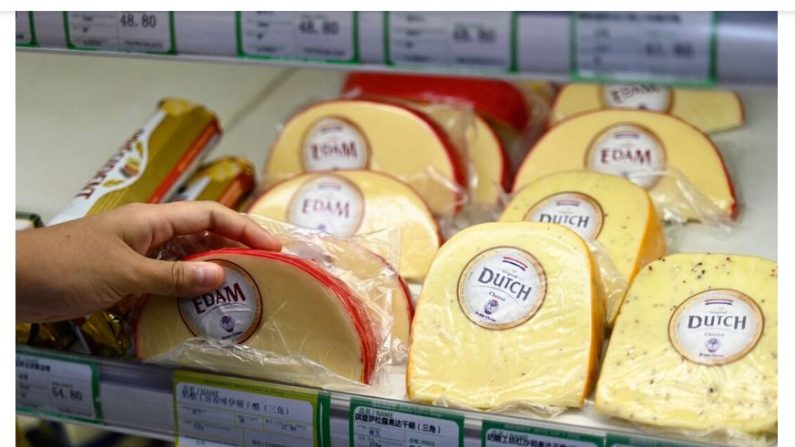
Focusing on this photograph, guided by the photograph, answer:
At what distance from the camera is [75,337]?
1.38m

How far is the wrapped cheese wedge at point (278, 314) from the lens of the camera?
1213mm

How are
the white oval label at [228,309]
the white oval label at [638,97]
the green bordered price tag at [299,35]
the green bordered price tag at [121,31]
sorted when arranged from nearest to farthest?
1. the green bordered price tag at [299,35]
2. the green bordered price tag at [121,31]
3. the white oval label at [228,309]
4. the white oval label at [638,97]

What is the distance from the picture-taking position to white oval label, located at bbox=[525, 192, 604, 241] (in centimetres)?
137

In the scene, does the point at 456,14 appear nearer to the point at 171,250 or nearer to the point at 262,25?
the point at 262,25

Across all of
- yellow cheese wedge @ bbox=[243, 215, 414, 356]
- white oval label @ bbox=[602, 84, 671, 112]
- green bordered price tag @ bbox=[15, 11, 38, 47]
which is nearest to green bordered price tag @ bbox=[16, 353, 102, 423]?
yellow cheese wedge @ bbox=[243, 215, 414, 356]

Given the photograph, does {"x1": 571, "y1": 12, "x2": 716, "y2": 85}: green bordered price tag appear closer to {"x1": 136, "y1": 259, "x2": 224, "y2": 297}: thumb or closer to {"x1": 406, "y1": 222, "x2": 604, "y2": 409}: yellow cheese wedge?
{"x1": 406, "y1": 222, "x2": 604, "y2": 409}: yellow cheese wedge

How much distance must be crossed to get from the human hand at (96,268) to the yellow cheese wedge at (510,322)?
280 millimetres

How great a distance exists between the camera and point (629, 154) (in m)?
1.61

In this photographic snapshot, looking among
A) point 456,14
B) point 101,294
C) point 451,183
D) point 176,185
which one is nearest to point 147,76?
point 176,185

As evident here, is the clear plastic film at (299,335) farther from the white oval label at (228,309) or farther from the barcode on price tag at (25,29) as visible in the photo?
the barcode on price tag at (25,29)

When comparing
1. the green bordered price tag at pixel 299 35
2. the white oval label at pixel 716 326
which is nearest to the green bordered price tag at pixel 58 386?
the green bordered price tag at pixel 299 35

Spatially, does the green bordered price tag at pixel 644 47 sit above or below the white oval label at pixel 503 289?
above

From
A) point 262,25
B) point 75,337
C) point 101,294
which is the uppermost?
point 262,25

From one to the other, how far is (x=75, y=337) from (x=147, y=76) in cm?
78
